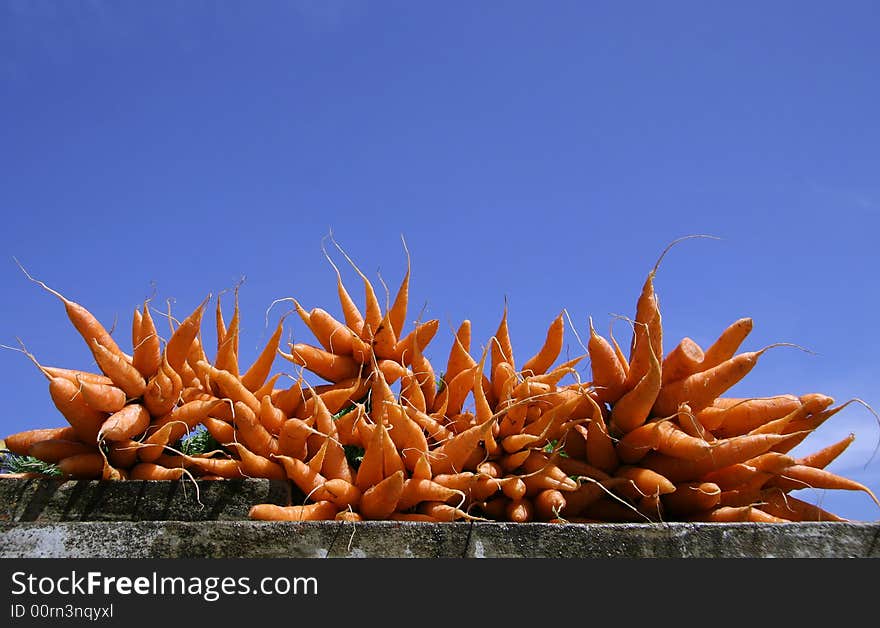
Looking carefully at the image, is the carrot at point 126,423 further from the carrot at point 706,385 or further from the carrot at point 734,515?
the carrot at point 734,515

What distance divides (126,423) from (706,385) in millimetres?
2787

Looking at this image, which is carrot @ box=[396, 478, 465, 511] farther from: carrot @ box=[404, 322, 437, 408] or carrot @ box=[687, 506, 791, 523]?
carrot @ box=[687, 506, 791, 523]

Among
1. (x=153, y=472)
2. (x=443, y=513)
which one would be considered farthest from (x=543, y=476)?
(x=153, y=472)

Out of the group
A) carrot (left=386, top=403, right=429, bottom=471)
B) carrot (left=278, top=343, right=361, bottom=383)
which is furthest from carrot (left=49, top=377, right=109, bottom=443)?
carrot (left=386, top=403, right=429, bottom=471)

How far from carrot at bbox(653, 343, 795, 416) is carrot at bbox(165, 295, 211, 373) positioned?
235 cm

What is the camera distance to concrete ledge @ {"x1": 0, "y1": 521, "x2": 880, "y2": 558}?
3309 millimetres

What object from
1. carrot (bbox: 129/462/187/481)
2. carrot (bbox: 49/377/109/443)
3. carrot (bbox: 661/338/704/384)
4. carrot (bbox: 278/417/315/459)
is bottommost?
carrot (bbox: 129/462/187/481)

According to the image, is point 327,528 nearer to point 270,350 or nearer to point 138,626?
point 138,626

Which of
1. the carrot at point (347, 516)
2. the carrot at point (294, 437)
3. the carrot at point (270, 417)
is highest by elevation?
the carrot at point (270, 417)

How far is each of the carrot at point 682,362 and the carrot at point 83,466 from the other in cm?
281

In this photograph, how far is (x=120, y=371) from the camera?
3.98 meters

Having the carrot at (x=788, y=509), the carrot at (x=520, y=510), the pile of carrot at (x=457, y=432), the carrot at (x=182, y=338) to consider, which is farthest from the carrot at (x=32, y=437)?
the carrot at (x=788, y=509)

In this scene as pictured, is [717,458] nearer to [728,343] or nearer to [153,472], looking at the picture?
[728,343]

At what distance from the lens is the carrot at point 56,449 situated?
4023 mm
